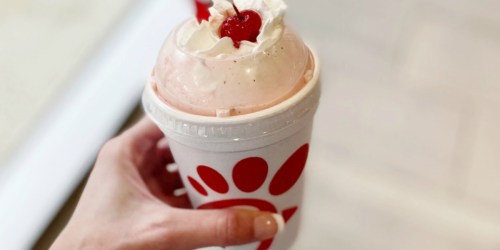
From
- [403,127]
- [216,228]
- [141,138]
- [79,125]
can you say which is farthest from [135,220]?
[403,127]

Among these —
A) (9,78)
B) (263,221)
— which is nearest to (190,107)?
(263,221)

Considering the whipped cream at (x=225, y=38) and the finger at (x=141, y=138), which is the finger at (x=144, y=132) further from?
the whipped cream at (x=225, y=38)

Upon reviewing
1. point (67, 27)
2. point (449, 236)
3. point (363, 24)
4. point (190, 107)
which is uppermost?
point (190, 107)

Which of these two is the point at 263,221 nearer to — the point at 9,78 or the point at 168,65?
the point at 168,65

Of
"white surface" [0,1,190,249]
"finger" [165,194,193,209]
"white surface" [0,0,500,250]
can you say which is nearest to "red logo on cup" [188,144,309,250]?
"finger" [165,194,193,209]

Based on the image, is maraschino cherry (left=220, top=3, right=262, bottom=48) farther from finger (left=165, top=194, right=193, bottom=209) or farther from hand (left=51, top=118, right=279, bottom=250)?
finger (left=165, top=194, right=193, bottom=209)

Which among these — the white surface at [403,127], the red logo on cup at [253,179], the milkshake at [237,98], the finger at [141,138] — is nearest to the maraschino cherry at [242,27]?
the milkshake at [237,98]

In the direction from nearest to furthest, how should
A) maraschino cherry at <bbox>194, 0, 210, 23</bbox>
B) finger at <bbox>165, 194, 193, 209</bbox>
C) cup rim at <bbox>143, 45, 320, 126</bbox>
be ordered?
cup rim at <bbox>143, 45, 320, 126</bbox>
maraschino cherry at <bbox>194, 0, 210, 23</bbox>
finger at <bbox>165, 194, 193, 209</bbox>
